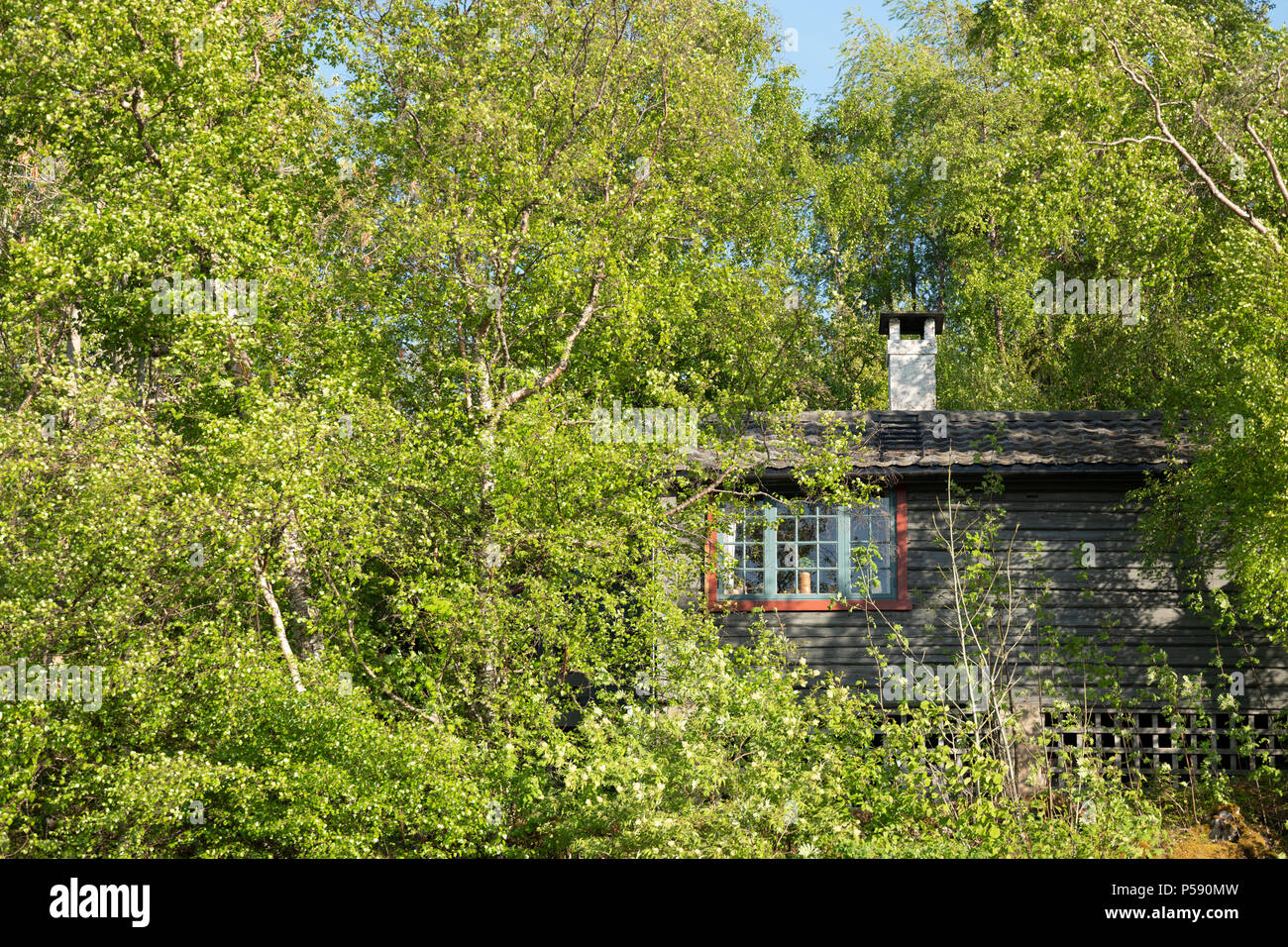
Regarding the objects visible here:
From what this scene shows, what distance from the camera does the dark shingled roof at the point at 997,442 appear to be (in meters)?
12.3

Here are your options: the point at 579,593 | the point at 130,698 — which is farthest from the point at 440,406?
the point at 130,698

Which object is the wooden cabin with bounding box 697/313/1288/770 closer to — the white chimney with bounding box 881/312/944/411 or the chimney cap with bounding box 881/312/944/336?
the white chimney with bounding box 881/312/944/411

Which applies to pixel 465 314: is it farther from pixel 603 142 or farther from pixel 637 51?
pixel 637 51

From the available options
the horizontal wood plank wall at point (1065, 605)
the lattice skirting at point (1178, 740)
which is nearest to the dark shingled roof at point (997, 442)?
the horizontal wood plank wall at point (1065, 605)

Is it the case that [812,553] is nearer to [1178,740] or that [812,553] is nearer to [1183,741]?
[1178,740]

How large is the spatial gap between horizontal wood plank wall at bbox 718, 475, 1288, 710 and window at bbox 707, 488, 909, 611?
18cm

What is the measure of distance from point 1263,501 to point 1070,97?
557cm

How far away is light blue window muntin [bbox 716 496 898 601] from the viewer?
41.9 feet

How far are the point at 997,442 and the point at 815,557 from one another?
2517mm

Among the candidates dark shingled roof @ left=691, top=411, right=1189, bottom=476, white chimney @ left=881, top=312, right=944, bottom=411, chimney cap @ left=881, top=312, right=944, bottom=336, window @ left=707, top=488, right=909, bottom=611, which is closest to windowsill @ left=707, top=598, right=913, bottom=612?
window @ left=707, top=488, right=909, bottom=611

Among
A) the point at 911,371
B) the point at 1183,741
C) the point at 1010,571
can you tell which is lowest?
the point at 1183,741

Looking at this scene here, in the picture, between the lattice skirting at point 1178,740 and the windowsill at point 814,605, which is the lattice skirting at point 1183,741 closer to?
the lattice skirting at point 1178,740

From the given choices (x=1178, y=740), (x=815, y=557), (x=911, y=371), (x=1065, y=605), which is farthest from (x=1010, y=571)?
(x=911, y=371)

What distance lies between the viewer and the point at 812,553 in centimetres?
1292
